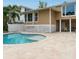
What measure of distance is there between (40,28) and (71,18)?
497 cm

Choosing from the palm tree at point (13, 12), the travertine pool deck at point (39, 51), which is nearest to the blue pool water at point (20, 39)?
the travertine pool deck at point (39, 51)

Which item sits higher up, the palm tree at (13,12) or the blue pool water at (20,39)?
the palm tree at (13,12)

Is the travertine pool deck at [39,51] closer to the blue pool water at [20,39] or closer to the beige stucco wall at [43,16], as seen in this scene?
the blue pool water at [20,39]

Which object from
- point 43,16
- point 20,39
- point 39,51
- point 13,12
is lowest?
point 20,39

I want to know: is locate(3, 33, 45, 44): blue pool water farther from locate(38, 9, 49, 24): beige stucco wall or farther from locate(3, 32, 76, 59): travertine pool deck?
locate(38, 9, 49, 24): beige stucco wall

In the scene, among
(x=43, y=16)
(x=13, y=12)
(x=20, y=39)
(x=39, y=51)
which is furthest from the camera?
(x=13, y=12)

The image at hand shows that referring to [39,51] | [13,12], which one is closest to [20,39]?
[39,51]

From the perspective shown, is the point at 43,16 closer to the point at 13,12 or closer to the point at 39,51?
the point at 13,12

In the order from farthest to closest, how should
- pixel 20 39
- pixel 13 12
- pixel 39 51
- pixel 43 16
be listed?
1. pixel 13 12
2. pixel 43 16
3. pixel 20 39
4. pixel 39 51

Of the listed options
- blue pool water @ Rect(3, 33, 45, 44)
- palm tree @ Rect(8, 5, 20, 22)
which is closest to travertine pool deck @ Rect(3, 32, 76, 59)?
blue pool water @ Rect(3, 33, 45, 44)

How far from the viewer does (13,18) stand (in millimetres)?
24859

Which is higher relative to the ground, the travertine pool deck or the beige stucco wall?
the beige stucco wall

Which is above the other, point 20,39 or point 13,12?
point 13,12

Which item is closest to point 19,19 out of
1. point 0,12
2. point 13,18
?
point 13,18
